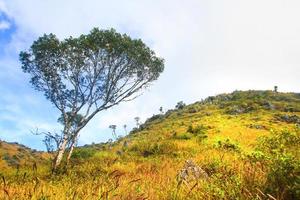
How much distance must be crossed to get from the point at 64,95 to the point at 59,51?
2.63 metres

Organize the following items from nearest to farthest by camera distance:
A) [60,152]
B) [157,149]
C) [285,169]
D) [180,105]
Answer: [285,169]
[60,152]
[157,149]
[180,105]

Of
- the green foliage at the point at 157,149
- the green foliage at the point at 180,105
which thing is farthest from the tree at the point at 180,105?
the green foliage at the point at 157,149

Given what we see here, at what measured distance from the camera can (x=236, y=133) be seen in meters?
38.9

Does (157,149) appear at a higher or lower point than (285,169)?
higher

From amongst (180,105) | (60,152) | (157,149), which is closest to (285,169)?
(60,152)

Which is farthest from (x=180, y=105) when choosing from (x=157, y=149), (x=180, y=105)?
(x=157, y=149)

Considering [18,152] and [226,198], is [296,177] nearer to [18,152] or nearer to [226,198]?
[226,198]

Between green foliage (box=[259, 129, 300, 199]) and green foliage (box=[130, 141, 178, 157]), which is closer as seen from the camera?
green foliage (box=[259, 129, 300, 199])

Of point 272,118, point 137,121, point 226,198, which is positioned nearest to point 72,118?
point 226,198

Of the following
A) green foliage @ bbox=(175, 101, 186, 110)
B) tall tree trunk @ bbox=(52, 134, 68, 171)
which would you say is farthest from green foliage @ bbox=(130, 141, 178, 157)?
green foliage @ bbox=(175, 101, 186, 110)

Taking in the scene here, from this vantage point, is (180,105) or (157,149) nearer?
(157,149)

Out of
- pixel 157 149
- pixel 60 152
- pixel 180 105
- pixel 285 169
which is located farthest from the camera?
pixel 180 105

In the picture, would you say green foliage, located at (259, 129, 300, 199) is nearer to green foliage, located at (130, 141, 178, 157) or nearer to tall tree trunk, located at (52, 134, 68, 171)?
tall tree trunk, located at (52, 134, 68, 171)

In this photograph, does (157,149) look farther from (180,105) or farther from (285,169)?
(180,105)
